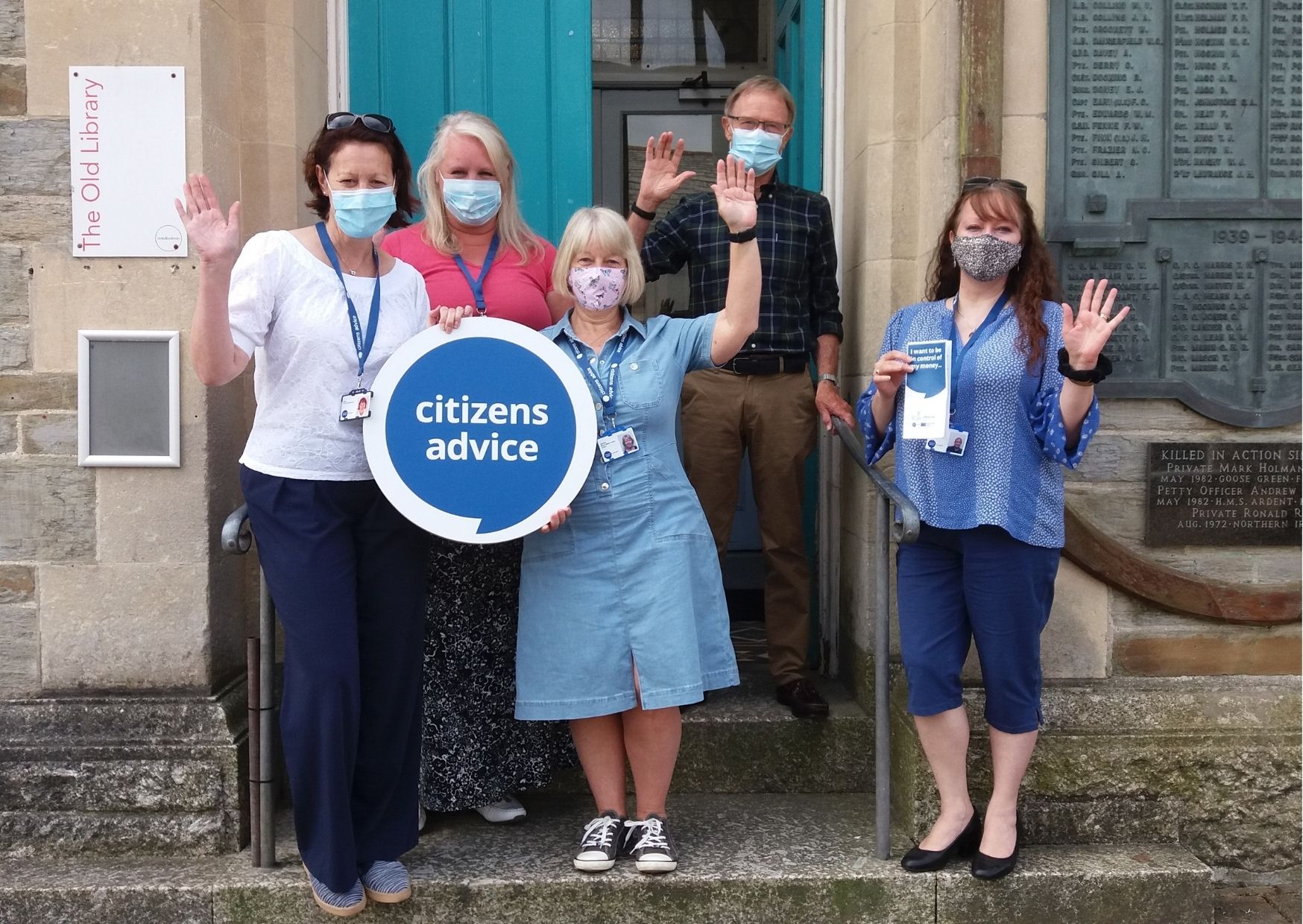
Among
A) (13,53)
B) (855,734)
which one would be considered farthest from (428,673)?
(13,53)

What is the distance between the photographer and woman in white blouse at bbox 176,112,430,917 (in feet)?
9.09

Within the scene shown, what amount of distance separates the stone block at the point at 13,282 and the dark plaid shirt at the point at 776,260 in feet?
5.92

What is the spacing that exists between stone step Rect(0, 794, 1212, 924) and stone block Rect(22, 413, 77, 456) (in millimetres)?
1124

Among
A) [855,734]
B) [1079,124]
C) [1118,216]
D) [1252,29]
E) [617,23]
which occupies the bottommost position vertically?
[855,734]

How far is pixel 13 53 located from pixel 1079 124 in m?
2.98

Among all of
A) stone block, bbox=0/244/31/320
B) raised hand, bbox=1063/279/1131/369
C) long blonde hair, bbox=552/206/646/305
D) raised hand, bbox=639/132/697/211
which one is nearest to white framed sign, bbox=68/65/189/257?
stone block, bbox=0/244/31/320

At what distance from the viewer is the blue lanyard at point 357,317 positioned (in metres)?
2.82

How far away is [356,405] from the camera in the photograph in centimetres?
278

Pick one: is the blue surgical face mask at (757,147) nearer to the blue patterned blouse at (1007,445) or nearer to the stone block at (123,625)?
the blue patterned blouse at (1007,445)

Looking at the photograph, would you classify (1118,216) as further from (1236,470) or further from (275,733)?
(275,733)

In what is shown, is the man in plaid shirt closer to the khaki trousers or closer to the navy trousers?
the khaki trousers

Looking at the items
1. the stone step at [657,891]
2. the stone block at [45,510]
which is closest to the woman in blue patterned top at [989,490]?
the stone step at [657,891]

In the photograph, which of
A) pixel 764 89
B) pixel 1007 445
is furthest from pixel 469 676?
pixel 764 89

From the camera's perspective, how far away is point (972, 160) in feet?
11.2
